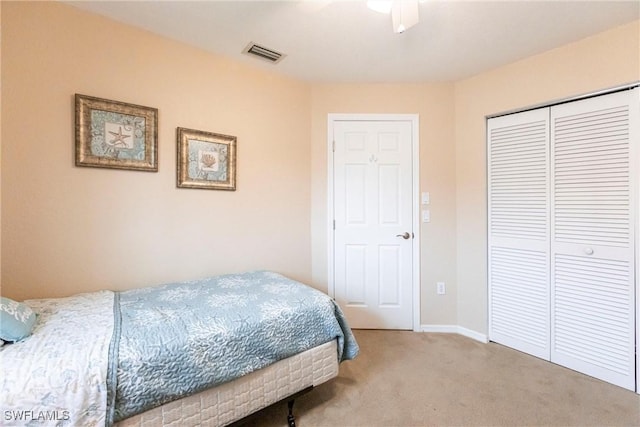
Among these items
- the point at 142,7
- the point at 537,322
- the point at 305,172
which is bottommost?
the point at 537,322

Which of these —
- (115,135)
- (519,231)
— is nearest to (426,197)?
(519,231)

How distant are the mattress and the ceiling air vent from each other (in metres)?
2.11

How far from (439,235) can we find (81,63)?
118 inches

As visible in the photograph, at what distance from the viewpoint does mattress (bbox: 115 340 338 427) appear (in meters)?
1.18

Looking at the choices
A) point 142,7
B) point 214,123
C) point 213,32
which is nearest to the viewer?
point 142,7

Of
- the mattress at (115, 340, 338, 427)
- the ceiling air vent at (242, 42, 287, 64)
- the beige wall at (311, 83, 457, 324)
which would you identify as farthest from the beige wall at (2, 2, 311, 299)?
the mattress at (115, 340, 338, 427)

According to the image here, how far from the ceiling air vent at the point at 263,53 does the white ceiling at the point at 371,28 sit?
0.05m

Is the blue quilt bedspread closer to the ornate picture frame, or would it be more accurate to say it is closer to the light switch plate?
the ornate picture frame

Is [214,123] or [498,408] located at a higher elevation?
[214,123]

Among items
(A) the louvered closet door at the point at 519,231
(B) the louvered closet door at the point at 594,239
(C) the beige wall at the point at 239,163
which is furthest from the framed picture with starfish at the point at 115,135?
(B) the louvered closet door at the point at 594,239

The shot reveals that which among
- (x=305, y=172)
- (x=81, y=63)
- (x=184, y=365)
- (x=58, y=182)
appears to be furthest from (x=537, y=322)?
(x=81, y=63)

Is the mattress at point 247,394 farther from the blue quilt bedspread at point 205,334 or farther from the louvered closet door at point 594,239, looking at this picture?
the louvered closet door at point 594,239

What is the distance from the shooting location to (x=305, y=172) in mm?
2859

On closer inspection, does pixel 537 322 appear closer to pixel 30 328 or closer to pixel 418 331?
pixel 418 331
